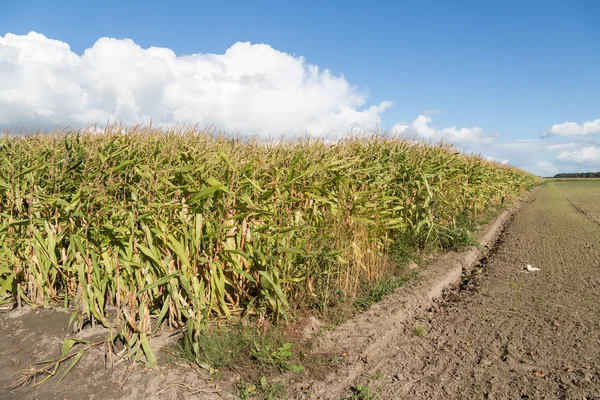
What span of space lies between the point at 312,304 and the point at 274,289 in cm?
92

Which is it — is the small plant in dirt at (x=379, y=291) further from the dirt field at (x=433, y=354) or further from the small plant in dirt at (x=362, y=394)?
the small plant in dirt at (x=362, y=394)

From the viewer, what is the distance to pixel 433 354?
3977mm

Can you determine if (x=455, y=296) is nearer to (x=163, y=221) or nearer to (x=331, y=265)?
(x=331, y=265)

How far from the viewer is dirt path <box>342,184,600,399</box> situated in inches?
134

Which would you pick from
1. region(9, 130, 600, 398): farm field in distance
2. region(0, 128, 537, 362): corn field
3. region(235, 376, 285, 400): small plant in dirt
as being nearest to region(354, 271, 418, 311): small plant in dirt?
region(9, 130, 600, 398): farm field in distance

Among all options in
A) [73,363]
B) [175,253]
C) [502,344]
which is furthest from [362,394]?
[73,363]

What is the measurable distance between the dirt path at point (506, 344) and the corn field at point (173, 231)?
108cm

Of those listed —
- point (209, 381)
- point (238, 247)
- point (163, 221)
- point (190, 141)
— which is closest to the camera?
point (209, 381)

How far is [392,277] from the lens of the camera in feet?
18.9

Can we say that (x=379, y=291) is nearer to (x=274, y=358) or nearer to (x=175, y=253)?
(x=274, y=358)

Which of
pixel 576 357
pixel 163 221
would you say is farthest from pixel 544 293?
pixel 163 221

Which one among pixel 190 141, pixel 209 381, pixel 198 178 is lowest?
pixel 209 381

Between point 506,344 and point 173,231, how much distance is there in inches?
130

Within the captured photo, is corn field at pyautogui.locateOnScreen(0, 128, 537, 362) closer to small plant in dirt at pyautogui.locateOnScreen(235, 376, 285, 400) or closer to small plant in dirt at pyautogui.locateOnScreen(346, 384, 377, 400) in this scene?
small plant in dirt at pyautogui.locateOnScreen(235, 376, 285, 400)
